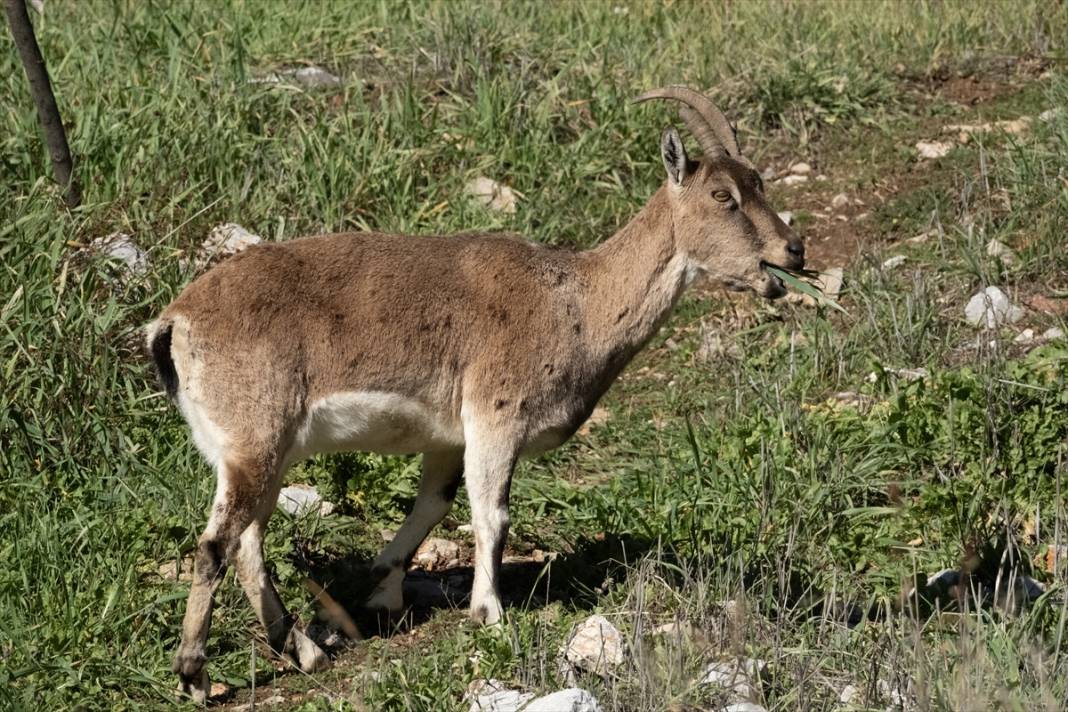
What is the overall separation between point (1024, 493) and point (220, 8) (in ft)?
23.9

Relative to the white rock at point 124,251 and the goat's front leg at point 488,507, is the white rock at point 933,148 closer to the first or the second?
the goat's front leg at point 488,507

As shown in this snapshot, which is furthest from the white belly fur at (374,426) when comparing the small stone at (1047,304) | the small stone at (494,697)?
the small stone at (1047,304)

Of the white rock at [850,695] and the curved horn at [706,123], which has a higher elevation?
the curved horn at [706,123]

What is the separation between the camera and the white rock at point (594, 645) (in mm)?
5980

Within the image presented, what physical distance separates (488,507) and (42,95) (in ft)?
13.1

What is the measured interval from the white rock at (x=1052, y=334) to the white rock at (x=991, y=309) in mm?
262

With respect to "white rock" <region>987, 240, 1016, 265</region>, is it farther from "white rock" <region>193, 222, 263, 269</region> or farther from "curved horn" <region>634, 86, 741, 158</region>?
"white rock" <region>193, 222, 263, 269</region>

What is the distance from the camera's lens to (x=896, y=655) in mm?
5543

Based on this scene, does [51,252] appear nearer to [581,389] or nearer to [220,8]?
[581,389]

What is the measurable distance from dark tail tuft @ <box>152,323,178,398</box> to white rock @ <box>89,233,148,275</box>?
218 cm

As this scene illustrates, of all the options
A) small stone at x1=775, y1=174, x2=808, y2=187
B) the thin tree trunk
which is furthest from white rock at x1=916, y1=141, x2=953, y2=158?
the thin tree trunk

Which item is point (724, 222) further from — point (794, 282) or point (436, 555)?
point (436, 555)

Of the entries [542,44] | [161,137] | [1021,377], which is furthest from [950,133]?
[161,137]

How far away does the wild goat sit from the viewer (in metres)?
6.39
